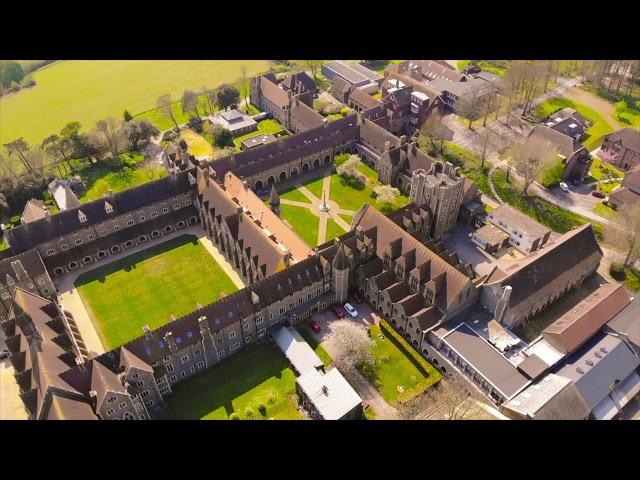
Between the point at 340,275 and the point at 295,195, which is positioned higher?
the point at 340,275

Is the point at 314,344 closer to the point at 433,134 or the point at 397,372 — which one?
the point at 397,372

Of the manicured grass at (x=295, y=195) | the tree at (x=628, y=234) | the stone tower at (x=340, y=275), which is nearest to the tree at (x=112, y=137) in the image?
the manicured grass at (x=295, y=195)

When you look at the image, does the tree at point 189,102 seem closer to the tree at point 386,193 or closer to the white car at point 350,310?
the tree at point 386,193

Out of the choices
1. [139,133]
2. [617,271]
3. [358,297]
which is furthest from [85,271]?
[617,271]

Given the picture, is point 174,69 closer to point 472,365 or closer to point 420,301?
point 420,301

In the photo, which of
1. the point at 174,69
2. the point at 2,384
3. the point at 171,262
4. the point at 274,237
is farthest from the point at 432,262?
the point at 174,69

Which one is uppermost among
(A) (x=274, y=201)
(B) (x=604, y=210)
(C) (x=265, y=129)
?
(A) (x=274, y=201)

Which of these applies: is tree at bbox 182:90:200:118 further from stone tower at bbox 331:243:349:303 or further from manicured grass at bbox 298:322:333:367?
manicured grass at bbox 298:322:333:367
